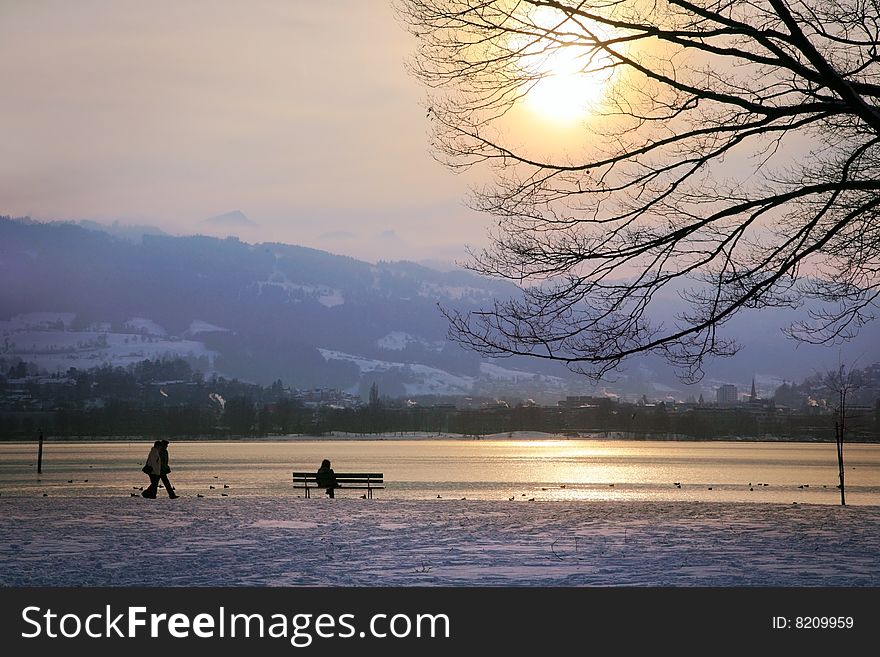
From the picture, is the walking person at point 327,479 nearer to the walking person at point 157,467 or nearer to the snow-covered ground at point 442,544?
the walking person at point 157,467

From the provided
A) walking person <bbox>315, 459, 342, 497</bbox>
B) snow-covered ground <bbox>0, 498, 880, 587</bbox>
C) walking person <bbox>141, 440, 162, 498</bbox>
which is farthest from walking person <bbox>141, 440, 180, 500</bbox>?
walking person <bbox>315, 459, 342, 497</bbox>

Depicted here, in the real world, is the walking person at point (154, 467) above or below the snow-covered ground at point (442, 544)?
above

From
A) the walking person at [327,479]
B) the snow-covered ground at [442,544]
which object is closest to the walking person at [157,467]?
the snow-covered ground at [442,544]

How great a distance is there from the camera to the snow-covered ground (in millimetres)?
12367

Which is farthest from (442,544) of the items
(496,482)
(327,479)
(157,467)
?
(496,482)

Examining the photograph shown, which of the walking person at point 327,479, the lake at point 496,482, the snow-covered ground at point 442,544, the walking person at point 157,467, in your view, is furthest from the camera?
the lake at point 496,482

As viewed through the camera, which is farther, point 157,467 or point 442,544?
point 157,467

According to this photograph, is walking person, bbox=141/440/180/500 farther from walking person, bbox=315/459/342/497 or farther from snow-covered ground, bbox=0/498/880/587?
walking person, bbox=315/459/342/497

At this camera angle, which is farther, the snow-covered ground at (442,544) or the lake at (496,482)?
the lake at (496,482)

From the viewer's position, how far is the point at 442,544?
50.1 feet

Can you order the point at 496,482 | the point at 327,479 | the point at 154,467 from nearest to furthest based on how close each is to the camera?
the point at 154,467 → the point at 327,479 → the point at 496,482

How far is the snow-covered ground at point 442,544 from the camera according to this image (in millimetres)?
12367

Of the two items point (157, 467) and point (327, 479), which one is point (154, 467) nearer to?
point (157, 467)

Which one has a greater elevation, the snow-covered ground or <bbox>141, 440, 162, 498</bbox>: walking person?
<bbox>141, 440, 162, 498</bbox>: walking person
